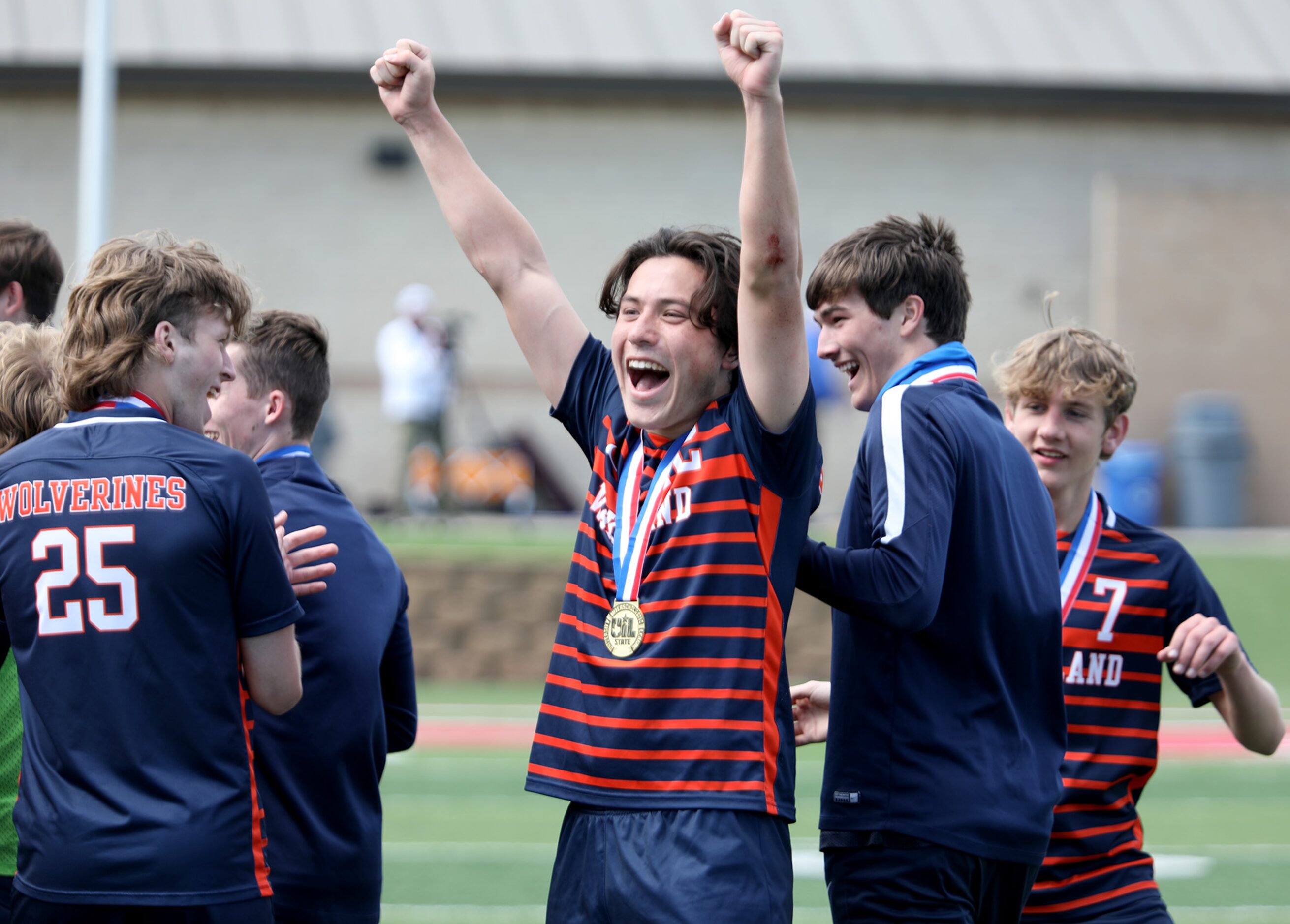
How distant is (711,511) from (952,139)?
18.9m

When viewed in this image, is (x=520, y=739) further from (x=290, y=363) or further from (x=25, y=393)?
(x=25, y=393)

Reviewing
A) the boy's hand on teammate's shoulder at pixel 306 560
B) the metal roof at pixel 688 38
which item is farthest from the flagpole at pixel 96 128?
the boy's hand on teammate's shoulder at pixel 306 560

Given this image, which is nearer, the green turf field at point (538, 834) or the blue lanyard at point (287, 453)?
the blue lanyard at point (287, 453)

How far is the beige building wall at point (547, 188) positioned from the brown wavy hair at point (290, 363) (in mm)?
15628

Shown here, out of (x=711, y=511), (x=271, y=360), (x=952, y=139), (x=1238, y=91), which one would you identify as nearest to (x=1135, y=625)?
(x=711, y=511)

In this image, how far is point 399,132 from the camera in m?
20.4

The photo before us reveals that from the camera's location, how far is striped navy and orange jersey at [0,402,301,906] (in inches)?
105

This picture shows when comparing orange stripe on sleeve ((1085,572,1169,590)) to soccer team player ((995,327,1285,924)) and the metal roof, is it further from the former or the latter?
the metal roof

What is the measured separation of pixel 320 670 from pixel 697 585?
1087 mm

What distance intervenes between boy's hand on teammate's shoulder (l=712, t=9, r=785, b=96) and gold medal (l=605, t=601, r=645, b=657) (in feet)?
3.26

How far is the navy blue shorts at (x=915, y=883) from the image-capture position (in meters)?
2.95

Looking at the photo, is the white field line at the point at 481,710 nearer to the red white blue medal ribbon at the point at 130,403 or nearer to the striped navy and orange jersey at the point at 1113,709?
the striped navy and orange jersey at the point at 1113,709

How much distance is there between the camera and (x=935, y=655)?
305 centimetres

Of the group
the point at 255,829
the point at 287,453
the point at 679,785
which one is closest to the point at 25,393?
the point at 287,453
